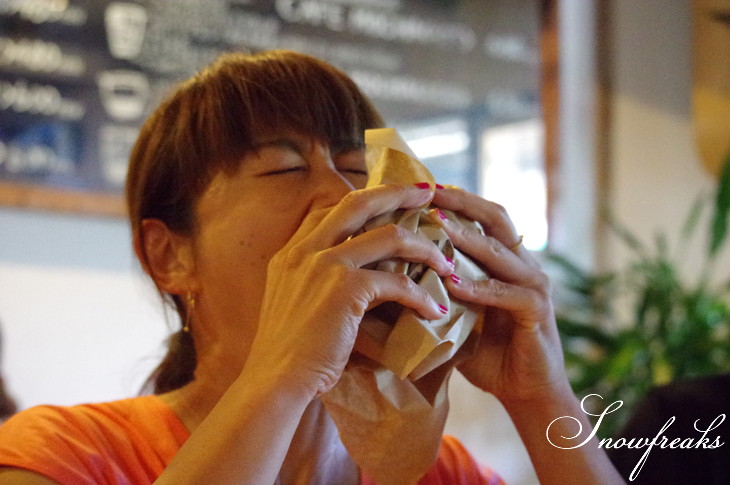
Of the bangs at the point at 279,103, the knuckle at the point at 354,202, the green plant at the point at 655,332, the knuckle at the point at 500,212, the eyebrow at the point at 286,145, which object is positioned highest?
the bangs at the point at 279,103

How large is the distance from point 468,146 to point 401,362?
1735mm

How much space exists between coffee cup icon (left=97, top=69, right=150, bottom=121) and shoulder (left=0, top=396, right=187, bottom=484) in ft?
3.54

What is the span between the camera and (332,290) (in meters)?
0.73

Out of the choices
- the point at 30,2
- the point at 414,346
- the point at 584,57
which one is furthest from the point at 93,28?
the point at 584,57

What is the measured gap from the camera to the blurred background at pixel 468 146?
1.74 metres

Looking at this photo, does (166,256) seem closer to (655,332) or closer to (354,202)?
(354,202)

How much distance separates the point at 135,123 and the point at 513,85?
4.18ft

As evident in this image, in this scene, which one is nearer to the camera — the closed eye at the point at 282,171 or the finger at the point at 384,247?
the finger at the point at 384,247

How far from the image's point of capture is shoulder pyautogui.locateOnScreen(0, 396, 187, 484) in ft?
2.57

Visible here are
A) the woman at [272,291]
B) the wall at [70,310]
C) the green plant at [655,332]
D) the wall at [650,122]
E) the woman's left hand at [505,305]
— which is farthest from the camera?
the wall at [650,122]

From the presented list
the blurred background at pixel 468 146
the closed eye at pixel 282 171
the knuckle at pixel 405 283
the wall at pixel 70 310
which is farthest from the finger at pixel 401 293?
the wall at pixel 70 310

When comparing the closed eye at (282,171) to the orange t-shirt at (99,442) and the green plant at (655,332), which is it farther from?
the green plant at (655,332)

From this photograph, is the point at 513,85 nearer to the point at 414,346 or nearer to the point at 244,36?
the point at 244,36

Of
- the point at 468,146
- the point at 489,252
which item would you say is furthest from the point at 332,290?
the point at 468,146
